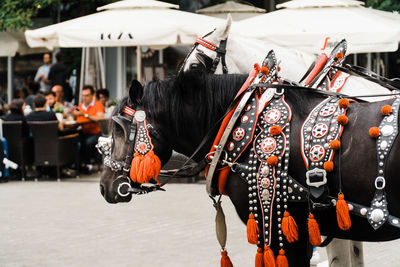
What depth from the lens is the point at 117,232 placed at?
7.84m

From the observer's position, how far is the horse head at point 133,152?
385 centimetres

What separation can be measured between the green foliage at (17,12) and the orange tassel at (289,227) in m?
11.8

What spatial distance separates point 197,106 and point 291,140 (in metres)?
0.57

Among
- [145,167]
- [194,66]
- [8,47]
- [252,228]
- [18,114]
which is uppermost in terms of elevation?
[194,66]

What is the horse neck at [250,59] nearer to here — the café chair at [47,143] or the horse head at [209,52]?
the horse head at [209,52]

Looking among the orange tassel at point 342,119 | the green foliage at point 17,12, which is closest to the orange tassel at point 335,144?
Result: the orange tassel at point 342,119

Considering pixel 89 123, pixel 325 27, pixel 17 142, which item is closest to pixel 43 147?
pixel 17 142

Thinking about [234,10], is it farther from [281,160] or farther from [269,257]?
[269,257]

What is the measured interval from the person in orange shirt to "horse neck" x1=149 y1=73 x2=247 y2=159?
871 centimetres

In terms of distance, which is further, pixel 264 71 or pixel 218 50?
pixel 218 50

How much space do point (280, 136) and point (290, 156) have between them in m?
0.11

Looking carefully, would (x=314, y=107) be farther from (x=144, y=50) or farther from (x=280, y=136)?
(x=144, y=50)

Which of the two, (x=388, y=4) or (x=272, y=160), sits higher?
(x=388, y=4)

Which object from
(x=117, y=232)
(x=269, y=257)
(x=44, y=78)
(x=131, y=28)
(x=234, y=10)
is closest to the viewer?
(x=269, y=257)
